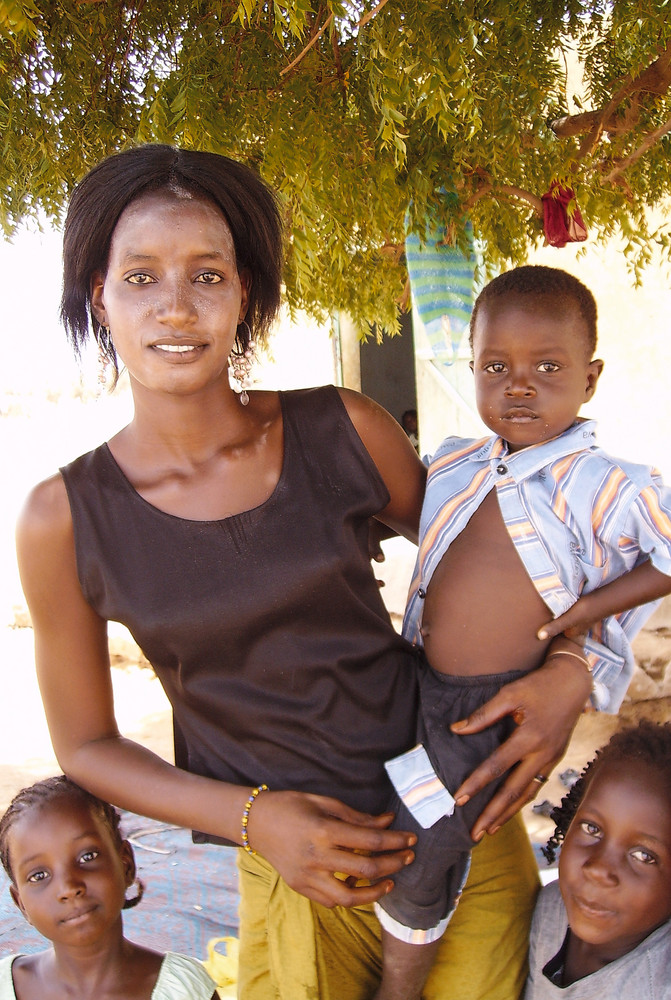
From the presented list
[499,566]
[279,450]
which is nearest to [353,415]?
[279,450]

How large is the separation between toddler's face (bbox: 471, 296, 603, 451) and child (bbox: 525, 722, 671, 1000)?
663 millimetres

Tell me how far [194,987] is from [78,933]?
0.82 ft

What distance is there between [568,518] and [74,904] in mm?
1183

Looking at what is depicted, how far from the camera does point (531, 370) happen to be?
1.87m

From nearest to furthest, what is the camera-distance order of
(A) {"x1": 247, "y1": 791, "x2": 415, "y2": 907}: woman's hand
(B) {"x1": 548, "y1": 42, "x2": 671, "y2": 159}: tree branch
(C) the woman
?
(A) {"x1": 247, "y1": 791, "x2": 415, "y2": 907}: woman's hand < (C) the woman < (B) {"x1": 548, "y1": 42, "x2": 671, "y2": 159}: tree branch

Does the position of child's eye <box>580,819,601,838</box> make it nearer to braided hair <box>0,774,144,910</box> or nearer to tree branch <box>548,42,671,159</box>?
braided hair <box>0,774,144,910</box>

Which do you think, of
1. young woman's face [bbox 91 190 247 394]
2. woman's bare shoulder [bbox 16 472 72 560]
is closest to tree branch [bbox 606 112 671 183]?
young woman's face [bbox 91 190 247 394]

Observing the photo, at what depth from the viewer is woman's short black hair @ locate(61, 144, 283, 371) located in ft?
5.07

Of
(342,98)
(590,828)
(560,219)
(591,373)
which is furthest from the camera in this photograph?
(560,219)

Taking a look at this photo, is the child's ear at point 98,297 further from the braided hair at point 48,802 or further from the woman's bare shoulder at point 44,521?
the braided hair at point 48,802

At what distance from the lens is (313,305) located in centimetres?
410

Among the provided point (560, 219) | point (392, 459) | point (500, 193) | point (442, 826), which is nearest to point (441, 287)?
point (500, 193)

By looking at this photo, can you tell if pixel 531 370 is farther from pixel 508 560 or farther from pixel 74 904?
pixel 74 904

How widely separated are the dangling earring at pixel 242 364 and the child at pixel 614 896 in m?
0.98
